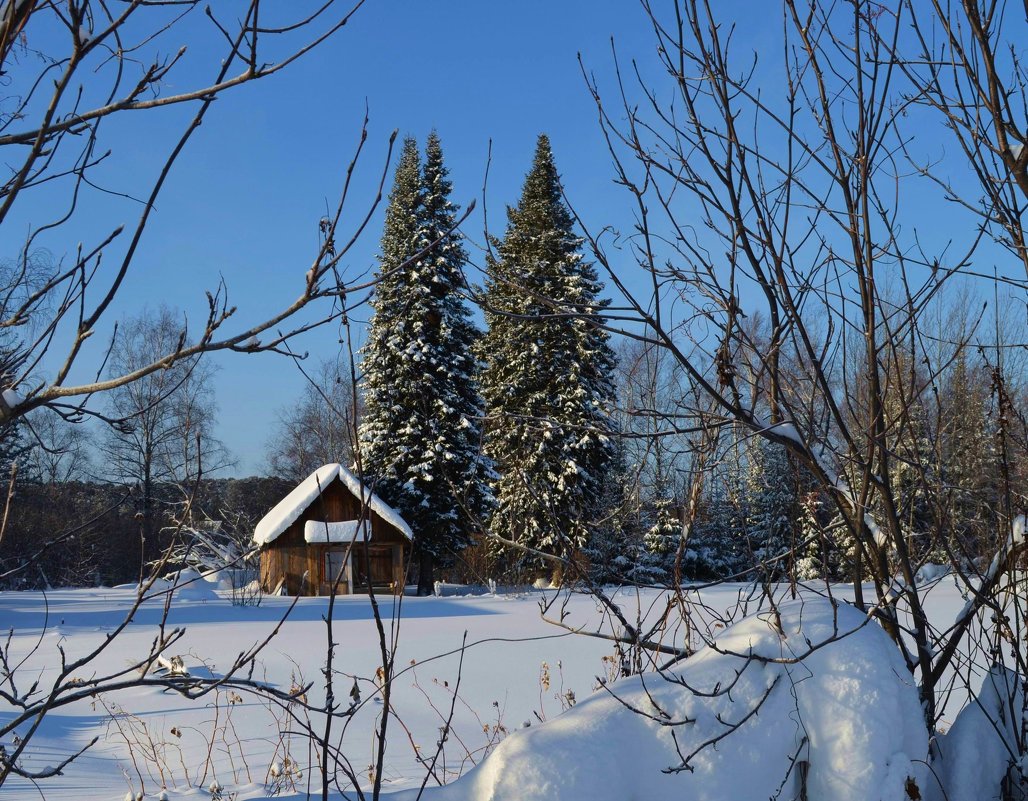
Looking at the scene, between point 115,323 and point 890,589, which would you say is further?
point 890,589

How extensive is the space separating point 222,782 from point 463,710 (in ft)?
8.43

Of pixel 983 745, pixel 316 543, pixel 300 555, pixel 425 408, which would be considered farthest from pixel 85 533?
pixel 983 745

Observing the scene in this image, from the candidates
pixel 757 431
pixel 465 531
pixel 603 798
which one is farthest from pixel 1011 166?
pixel 465 531

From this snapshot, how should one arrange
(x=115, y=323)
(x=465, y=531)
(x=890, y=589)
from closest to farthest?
(x=115, y=323) < (x=890, y=589) < (x=465, y=531)

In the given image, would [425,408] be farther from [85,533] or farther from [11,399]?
[11,399]

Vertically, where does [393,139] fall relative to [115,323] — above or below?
A: above

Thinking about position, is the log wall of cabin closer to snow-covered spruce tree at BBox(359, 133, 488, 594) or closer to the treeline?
the treeline

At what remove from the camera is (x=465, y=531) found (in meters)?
20.5

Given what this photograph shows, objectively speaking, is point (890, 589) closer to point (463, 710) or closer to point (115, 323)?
point (115, 323)

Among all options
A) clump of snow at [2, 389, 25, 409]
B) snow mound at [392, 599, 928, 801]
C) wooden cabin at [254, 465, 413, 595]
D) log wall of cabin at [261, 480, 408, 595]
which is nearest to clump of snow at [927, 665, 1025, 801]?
snow mound at [392, 599, 928, 801]

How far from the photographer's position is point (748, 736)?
1902 millimetres

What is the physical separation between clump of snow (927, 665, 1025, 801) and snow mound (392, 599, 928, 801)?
0.73 feet

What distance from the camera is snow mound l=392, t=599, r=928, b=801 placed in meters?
1.84

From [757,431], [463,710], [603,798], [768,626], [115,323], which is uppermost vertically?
[115,323]
